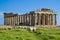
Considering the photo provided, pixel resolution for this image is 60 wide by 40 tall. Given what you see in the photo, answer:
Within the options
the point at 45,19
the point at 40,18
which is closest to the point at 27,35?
the point at 40,18

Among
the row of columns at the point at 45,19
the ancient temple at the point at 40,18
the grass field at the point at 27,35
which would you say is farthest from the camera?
the row of columns at the point at 45,19

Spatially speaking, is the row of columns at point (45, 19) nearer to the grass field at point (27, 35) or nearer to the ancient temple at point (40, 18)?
the ancient temple at point (40, 18)

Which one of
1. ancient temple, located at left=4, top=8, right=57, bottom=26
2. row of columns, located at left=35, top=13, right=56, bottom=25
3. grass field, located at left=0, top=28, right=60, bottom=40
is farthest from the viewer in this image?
row of columns, located at left=35, top=13, right=56, bottom=25

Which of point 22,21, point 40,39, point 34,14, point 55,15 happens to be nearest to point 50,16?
point 55,15

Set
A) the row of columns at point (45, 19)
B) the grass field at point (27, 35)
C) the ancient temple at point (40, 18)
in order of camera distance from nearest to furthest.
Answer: the grass field at point (27, 35) < the ancient temple at point (40, 18) < the row of columns at point (45, 19)

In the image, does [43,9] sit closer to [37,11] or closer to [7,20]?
[37,11]

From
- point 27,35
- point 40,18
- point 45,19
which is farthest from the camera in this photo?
point 45,19

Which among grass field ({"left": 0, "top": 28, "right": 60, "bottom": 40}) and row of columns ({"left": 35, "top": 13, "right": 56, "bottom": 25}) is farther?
row of columns ({"left": 35, "top": 13, "right": 56, "bottom": 25})

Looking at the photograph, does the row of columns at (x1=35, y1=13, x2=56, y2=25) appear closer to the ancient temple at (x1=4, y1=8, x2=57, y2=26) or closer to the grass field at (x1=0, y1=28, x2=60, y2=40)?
the ancient temple at (x1=4, y1=8, x2=57, y2=26)

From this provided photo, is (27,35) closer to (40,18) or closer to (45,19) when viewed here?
(40,18)

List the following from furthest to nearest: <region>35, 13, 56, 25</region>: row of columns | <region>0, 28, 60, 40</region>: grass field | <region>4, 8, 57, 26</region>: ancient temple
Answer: <region>35, 13, 56, 25</region>: row of columns
<region>4, 8, 57, 26</region>: ancient temple
<region>0, 28, 60, 40</region>: grass field

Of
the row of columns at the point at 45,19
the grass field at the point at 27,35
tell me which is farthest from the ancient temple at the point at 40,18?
the grass field at the point at 27,35

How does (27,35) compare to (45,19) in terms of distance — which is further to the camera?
(45,19)

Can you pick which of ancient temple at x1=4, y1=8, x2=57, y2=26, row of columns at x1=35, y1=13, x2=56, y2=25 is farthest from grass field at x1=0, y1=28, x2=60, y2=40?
row of columns at x1=35, y1=13, x2=56, y2=25
